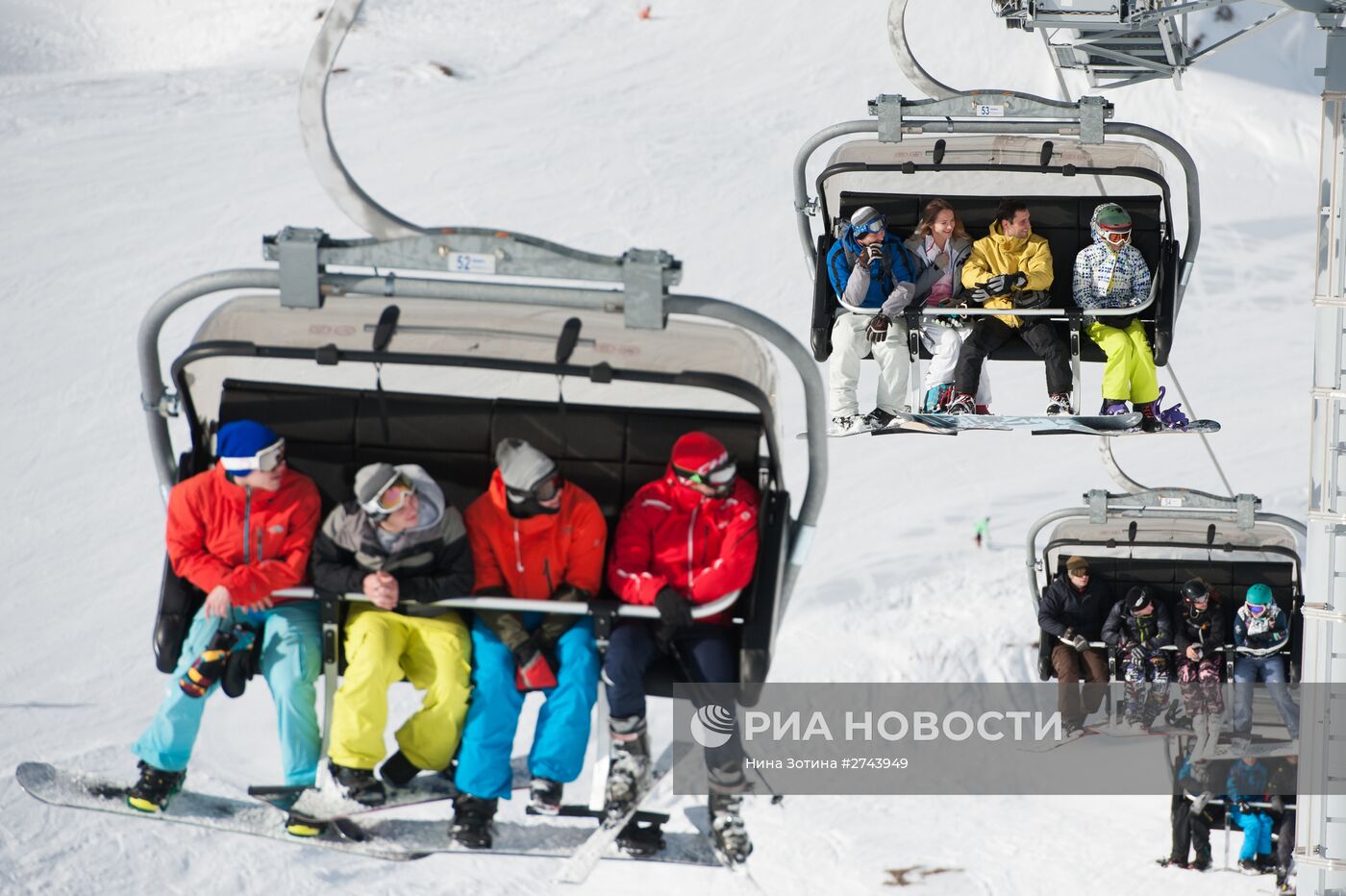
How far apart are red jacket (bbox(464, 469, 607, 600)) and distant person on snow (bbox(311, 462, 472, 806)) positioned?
106 millimetres

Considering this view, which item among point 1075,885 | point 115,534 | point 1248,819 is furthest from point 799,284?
point 1248,819

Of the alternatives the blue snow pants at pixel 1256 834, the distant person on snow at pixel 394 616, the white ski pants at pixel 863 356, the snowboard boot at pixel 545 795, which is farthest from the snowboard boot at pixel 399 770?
the blue snow pants at pixel 1256 834

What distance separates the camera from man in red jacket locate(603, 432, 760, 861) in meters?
5.23

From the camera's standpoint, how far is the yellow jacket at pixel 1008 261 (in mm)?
7246

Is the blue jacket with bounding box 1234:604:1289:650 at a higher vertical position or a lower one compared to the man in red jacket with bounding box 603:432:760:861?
lower

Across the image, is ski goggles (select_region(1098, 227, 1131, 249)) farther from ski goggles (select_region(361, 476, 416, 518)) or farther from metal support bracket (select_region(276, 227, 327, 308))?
metal support bracket (select_region(276, 227, 327, 308))

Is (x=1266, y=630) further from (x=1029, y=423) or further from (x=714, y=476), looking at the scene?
(x=714, y=476)

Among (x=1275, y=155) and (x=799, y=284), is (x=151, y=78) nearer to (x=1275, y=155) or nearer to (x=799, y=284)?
(x=799, y=284)

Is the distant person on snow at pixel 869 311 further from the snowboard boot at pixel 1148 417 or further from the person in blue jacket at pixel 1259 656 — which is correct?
the person in blue jacket at pixel 1259 656

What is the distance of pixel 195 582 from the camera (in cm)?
529

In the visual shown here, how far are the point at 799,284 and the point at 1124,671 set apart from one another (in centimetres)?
1210

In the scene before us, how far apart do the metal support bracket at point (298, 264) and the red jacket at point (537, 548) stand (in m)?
1.02

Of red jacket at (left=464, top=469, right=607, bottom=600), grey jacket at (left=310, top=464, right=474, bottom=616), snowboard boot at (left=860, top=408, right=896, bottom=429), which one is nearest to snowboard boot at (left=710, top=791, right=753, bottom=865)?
red jacket at (left=464, top=469, right=607, bottom=600)

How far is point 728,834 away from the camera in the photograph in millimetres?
5250
